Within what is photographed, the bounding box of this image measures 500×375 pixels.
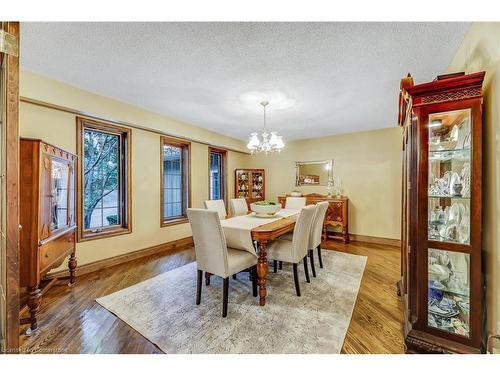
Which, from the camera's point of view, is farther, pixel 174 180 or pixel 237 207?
pixel 174 180

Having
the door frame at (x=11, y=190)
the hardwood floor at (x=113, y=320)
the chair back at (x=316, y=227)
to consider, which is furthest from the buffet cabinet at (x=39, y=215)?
the chair back at (x=316, y=227)

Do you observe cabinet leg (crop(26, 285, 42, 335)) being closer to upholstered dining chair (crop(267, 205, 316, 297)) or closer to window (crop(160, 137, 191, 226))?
upholstered dining chair (crop(267, 205, 316, 297))

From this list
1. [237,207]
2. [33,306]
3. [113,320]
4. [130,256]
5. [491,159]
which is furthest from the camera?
[237,207]

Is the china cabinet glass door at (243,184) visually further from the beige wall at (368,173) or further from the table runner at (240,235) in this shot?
the table runner at (240,235)

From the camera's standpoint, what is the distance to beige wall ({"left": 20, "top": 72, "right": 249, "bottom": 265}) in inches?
98.8

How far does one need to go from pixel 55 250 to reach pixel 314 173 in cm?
482

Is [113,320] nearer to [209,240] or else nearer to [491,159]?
[209,240]

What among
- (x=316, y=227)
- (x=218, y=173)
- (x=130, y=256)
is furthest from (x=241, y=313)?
(x=218, y=173)

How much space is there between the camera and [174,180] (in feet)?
14.5

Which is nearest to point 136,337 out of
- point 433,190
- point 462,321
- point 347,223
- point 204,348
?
point 204,348

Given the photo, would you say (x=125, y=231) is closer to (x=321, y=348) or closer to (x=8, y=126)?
(x=8, y=126)

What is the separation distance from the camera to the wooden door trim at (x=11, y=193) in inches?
39.0

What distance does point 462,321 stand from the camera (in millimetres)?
1427

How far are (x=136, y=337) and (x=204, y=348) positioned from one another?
0.57m
